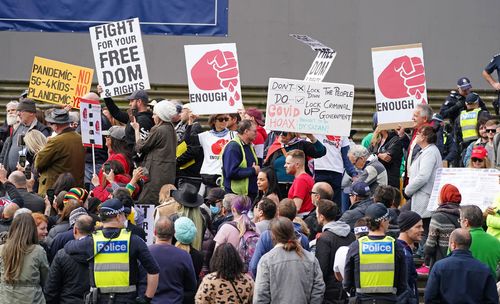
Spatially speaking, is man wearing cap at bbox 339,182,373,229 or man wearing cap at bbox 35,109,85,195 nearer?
man wearing cap at bbox 339,182,373,229

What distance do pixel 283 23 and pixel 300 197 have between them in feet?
25.8

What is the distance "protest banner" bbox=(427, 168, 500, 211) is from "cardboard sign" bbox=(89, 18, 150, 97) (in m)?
4.35

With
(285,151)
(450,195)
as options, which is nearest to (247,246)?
(450,195)

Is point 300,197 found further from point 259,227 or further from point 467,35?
point 467,35

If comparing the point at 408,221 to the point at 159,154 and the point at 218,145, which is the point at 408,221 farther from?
the point at 218,145

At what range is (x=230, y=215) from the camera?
14.3 m

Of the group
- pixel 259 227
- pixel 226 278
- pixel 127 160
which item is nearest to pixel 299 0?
pixel 127 160

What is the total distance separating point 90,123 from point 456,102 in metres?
6.26

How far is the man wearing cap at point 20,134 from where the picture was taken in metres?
17.5

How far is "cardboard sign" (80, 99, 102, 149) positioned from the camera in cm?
1670

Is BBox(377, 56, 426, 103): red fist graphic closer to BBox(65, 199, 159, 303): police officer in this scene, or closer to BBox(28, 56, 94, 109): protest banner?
BBox(28, 56, 94, 109): protest banner

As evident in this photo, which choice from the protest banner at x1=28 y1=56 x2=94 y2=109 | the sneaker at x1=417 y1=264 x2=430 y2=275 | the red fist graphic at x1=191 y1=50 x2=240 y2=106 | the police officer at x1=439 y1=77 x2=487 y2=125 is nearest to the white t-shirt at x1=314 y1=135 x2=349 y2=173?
the red fist graphic at x1=191 y1=50 x2=240 y2=106

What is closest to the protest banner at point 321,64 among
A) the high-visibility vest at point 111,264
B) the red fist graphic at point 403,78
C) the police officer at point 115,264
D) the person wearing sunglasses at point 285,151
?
the red fist graphic at point 403,78

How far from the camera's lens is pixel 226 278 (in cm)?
1209
